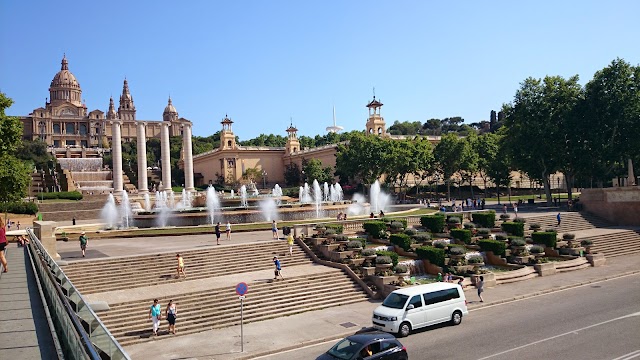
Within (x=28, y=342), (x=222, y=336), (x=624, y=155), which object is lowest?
(x=222, y=336)

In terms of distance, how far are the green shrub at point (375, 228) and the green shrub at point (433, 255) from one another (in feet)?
17.1

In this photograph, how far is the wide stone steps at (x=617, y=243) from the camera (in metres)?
35.7

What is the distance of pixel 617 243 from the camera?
3731cm

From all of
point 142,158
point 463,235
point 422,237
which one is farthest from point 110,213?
point 463,235

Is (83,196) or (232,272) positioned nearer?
(232,272)

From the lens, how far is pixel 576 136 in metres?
54.0

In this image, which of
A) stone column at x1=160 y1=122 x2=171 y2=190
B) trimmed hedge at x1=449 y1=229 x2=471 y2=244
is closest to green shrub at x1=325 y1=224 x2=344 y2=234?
trimmed hedge at x1=449 y1=229 x2=471 y2=244

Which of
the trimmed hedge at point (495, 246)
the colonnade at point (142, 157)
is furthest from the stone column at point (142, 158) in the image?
the trimmed hedge at point (495, 246)

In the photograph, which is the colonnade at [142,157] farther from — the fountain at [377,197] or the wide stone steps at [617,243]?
the wide stone steps at [617,243]

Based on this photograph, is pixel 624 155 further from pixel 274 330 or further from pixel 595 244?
pixel 274 330

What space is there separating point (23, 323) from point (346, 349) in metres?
8.03

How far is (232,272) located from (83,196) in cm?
6025

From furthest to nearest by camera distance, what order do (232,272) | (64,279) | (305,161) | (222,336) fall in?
(305,161), (232,272), (222,336), (64,279)

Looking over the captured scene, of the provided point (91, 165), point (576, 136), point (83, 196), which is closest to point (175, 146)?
point (91, 165)
